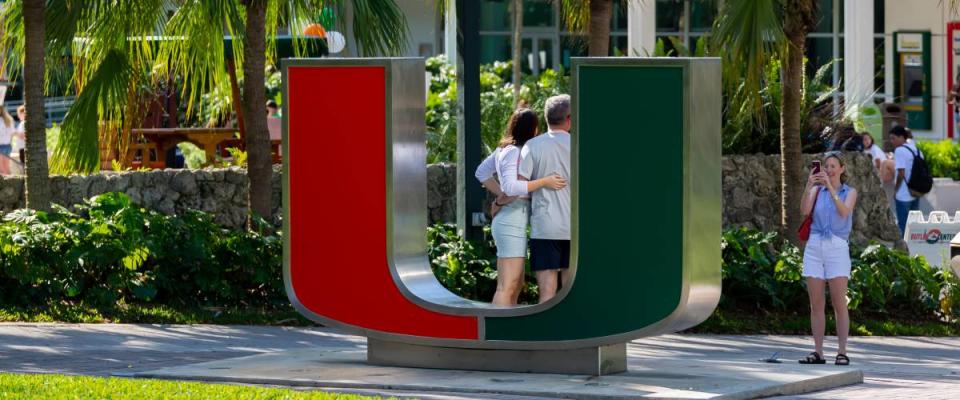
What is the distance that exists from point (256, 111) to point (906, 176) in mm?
9148

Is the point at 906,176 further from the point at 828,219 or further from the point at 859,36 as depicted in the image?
the point at 859,36

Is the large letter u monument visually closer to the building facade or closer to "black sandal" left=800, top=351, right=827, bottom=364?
"black sandal" left=800, top=351, right=827, bottom=364

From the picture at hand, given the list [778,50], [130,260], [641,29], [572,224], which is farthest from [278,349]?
[641,29]

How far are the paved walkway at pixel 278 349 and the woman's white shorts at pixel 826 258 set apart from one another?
68 centimetres

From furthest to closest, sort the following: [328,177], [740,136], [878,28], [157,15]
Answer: [878,28], [740,136], [157,15], [328,177]

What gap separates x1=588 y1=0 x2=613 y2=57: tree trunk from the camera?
1352 cm

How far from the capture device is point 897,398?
28.5 ft

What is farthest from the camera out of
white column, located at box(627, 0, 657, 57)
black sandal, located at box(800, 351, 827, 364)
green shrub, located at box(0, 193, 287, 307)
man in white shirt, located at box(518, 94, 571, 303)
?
white column, located at box(627, 0, 657, 57)

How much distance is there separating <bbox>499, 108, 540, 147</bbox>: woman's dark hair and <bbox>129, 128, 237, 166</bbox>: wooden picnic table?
29.8 feet

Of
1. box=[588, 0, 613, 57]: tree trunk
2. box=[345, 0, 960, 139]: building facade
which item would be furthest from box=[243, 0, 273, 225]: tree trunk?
box=[345, 0, 960, 139]: building facade

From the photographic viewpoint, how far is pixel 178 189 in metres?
14.9

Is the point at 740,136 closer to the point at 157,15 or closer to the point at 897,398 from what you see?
the point at 157,15

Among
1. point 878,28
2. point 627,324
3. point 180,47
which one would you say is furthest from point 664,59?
point 878,28

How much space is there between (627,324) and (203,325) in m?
4.60
